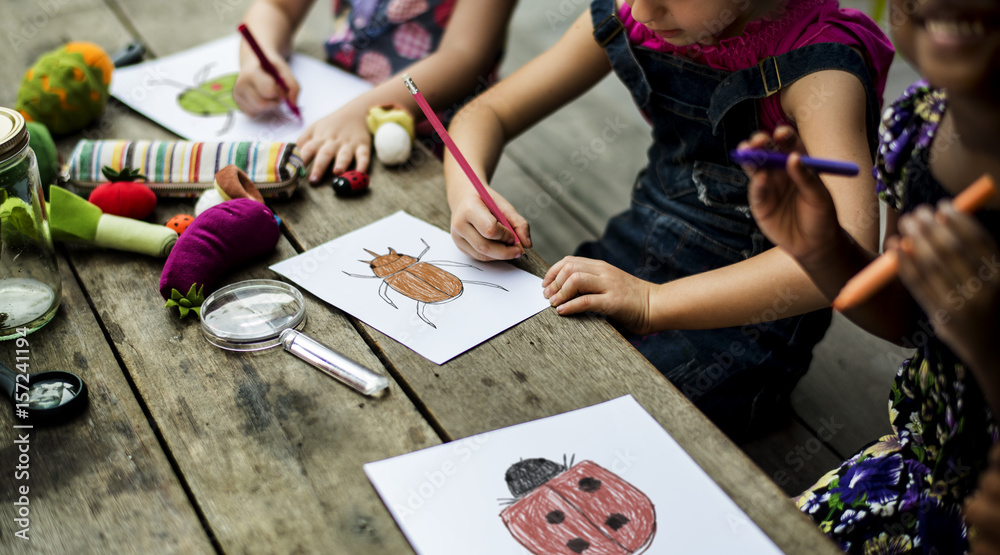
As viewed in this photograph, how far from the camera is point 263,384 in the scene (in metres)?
0.72

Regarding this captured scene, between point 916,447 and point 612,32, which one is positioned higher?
point 612,32

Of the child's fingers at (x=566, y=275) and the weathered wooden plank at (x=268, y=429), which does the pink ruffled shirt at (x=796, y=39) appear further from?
the weathered wooden plank at (x=268, y=429)

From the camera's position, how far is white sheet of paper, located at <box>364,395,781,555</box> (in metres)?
0.58

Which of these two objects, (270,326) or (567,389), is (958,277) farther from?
(270,326)

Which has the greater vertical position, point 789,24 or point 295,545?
point 789,24

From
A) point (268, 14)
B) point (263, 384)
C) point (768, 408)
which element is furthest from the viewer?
point (268, 14)

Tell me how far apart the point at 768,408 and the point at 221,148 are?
2.99 ft

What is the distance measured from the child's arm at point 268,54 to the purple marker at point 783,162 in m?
0.83

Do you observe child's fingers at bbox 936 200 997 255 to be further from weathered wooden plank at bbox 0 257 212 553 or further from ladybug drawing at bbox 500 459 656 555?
weathered wooden plank at bbox 0 257 212 553

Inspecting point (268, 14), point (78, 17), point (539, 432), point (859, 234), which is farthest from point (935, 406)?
point (78, 17)

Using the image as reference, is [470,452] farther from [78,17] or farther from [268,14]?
[78,17]

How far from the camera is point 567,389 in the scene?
2.34 ft

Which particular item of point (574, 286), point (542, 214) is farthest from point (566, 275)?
point (542, 214)

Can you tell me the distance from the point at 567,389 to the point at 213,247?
1.38ft
